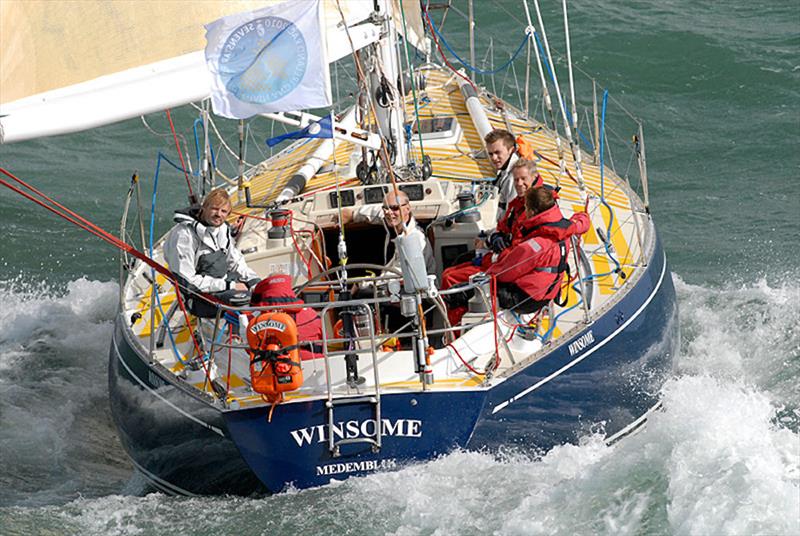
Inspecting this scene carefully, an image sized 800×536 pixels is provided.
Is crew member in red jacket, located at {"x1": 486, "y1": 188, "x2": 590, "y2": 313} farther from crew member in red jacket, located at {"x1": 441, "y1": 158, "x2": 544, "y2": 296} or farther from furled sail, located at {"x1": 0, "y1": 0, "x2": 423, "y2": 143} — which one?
furled sail, located at {"x1": 0, "y1": 0, "x2": 423, "y2": 143}

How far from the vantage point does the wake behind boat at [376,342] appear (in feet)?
22.9

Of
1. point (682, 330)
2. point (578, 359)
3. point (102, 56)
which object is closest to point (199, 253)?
point (102, 56)

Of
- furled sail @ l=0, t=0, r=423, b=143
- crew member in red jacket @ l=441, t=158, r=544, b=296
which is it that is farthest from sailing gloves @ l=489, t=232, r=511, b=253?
furled sail @ l=0, t=0, r=423, b=143

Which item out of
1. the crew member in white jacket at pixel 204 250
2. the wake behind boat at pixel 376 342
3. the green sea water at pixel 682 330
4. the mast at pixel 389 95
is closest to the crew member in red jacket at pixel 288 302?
the wake behind boat at pixel 376 342

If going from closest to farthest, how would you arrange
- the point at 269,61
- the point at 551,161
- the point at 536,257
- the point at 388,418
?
the point at 269,61 < the point at 388,418 < the point at 536,257 < the point at 551,161

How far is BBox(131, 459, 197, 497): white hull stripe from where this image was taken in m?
7.78

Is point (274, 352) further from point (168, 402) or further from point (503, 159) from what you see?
point (503, 159)

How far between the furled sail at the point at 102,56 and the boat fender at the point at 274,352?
1343 mm

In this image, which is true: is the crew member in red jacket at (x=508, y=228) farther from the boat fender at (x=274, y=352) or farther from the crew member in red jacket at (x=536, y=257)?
the boat fender at (x=274, y=352)

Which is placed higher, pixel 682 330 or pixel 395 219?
pixel 395 219

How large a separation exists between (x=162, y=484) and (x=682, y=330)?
4.41 metres

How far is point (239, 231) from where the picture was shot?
920 cm

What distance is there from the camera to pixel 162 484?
7.90m

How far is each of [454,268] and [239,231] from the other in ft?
6.61
